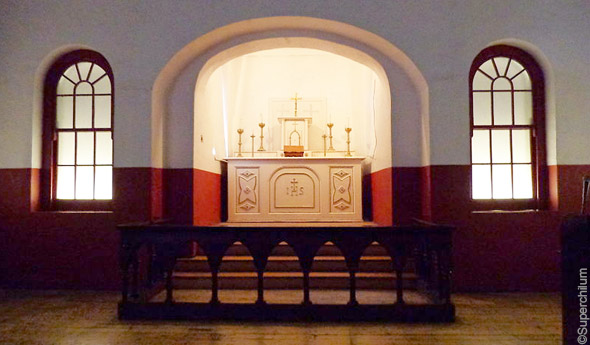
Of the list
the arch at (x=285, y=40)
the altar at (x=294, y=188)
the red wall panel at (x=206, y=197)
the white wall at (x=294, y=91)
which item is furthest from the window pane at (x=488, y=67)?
the red wall panel at (x=206, y=197)

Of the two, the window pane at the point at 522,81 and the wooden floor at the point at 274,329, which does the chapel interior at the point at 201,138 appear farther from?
the wooden floor at the point at 274,329

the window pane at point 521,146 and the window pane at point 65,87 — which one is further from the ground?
the window pane at point 65,87

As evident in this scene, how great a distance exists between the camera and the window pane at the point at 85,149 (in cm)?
645

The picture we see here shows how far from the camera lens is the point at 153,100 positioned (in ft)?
19.9

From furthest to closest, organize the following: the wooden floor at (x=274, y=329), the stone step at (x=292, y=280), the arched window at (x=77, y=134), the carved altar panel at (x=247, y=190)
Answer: the carved altar panel at (x=247, y=190) < the arched window at (x=77, y=134) < the stone step at (x=292, y=280) < the wooden floor at (x=274, y=329)

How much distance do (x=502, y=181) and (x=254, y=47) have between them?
3806 millimetres

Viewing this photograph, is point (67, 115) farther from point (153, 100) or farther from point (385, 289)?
point (385, 289)

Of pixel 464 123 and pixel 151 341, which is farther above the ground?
pixel 464 123

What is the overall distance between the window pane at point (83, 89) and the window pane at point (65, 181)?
104 cm

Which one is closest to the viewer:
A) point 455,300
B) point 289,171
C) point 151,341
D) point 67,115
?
point 151,341

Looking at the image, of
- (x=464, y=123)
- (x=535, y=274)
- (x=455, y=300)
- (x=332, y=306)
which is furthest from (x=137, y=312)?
(x=535, y=274)

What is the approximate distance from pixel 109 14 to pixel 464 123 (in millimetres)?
4719

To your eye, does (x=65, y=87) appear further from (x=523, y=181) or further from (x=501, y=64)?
(x=523, y=181)

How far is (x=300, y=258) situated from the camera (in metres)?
4.97
